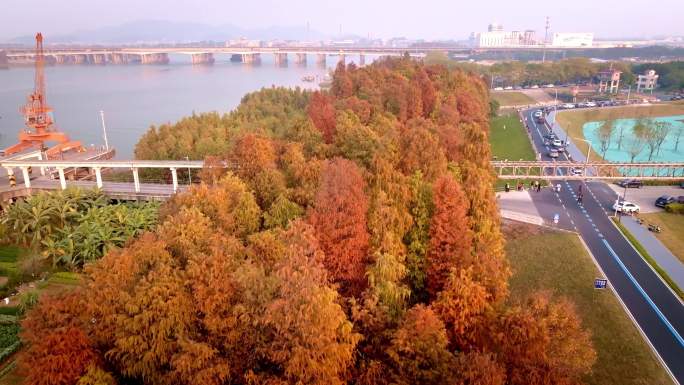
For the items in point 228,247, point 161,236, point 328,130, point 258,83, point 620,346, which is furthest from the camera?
point 258,83

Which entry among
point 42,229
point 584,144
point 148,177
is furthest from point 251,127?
point 584,144

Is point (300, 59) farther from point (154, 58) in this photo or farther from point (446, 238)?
point (446, 238)

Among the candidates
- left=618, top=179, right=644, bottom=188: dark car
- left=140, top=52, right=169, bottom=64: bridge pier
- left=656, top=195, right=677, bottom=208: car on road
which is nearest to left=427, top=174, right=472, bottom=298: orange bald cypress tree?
left=656, top=195, right=677, bottom=208: car on road

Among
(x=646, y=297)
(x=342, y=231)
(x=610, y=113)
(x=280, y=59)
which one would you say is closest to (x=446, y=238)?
(x=342, y=231)

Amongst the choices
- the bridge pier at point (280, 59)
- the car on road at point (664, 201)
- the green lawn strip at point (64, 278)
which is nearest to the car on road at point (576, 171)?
the car on road at point (664, 201)

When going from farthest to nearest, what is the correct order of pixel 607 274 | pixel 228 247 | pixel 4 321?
pixel 607 274 < pixel 4 321 < pixel 228 247

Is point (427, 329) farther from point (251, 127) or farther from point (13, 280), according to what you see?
point (251, 127)

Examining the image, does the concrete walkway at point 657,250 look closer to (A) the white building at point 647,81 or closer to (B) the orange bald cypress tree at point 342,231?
(B) the orange bald cypress tree at point 342,231

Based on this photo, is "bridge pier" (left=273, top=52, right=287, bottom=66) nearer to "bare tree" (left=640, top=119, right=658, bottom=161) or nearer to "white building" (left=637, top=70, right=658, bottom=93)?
"white building" (left=637, top=70, right=658, bottom=93)
